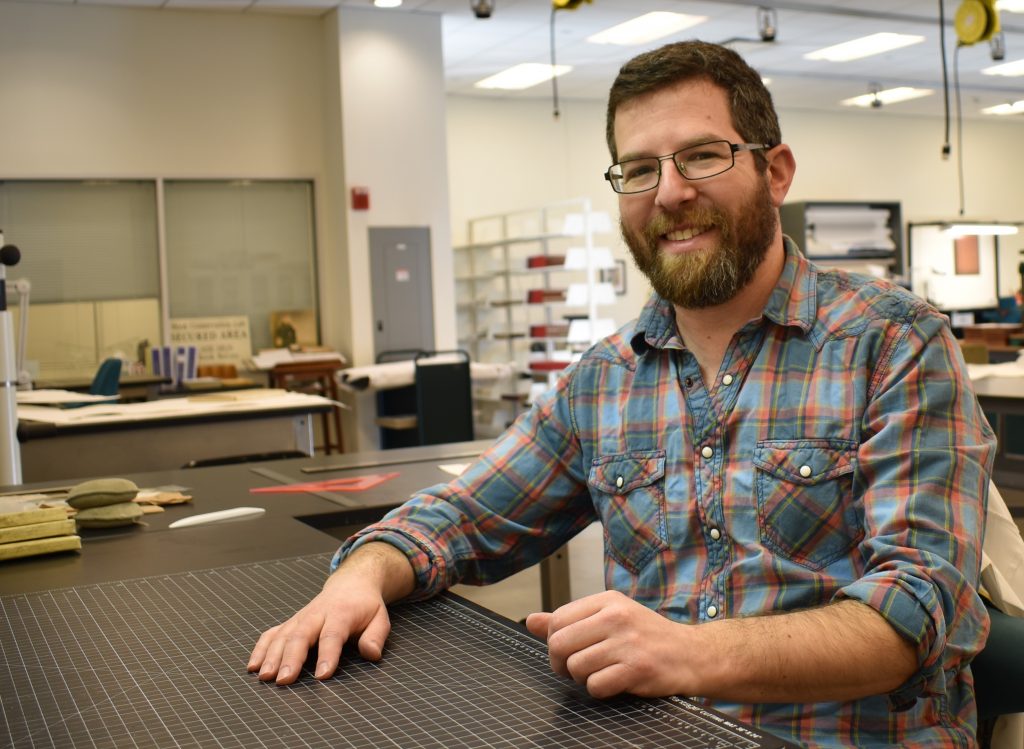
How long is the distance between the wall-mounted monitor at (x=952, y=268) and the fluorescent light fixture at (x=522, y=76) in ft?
19.1

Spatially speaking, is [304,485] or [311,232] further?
[311,232]

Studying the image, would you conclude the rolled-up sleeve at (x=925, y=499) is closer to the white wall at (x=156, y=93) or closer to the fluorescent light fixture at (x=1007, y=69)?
the white wall at (x=156, y=93)

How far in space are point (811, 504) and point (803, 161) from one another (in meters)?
13.2

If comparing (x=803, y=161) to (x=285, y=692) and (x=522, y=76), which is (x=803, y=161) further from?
(x=285, y=692)

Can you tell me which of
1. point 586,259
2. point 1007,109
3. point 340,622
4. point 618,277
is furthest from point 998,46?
point 340,622

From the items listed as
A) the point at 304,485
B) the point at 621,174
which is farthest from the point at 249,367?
the point at 621,174

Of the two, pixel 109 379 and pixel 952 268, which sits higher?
pixel 952 268

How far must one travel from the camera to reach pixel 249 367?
895 centimetres

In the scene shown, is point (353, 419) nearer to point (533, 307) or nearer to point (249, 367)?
point (249, 367)

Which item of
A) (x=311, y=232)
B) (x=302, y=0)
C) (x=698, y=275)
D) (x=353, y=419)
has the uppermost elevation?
(x=302, y=0)

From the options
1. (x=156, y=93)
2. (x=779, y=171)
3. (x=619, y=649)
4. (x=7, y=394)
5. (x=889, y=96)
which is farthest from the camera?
(x=889, y=96)

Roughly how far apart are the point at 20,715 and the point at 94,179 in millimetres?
8189

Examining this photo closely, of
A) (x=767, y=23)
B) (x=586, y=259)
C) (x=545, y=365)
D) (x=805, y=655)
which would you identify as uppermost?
Answer: (x=767, y=23)

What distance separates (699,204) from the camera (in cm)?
158
